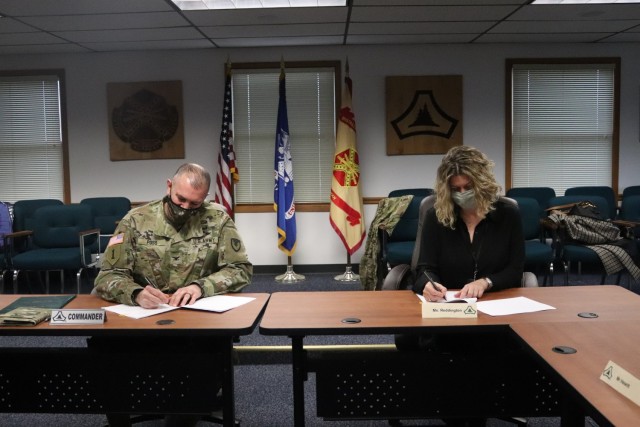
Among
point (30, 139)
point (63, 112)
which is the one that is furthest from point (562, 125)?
point (30, 139)

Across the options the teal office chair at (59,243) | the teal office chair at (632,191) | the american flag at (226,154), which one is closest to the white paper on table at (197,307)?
the teal office chair at (59,243)

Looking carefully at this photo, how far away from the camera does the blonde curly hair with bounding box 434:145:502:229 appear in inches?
88.2

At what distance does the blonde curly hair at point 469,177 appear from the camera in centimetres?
224

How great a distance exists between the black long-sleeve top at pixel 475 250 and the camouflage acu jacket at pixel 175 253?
77 centimetres

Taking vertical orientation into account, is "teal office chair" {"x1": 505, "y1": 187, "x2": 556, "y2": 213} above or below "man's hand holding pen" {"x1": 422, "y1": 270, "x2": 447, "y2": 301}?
above

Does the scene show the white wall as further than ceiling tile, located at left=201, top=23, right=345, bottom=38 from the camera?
Yes

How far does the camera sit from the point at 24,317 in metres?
1.81

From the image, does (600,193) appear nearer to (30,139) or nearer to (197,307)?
(197,307)

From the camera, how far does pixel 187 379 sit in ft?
6.19

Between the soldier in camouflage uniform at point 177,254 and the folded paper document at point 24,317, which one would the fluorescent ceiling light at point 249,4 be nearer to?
the soldier in camouflage uniform at point 177,254

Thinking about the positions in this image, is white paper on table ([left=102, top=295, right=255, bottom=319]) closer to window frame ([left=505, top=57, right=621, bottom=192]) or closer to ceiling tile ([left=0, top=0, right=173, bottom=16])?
ceiling tile ([left=0, top=0, right=173, bottom=16])

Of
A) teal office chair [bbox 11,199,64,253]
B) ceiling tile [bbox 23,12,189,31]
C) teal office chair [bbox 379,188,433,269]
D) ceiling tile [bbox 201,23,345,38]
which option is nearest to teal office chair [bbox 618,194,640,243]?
teal office chair [bbox 379,188,433,269]

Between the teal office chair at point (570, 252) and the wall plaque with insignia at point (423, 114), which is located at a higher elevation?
the wall plaque with insignia at point (423, 114)

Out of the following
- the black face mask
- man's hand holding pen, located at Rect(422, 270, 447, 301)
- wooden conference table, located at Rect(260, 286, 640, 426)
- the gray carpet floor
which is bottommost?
the gray carpet floor
